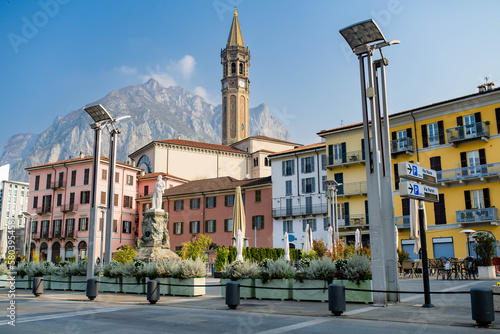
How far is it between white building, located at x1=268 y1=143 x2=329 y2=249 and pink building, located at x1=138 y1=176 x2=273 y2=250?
1.25 metres

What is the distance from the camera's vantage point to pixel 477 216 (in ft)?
111

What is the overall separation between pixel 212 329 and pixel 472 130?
32668mm

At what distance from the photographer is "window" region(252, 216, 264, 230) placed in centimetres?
4992

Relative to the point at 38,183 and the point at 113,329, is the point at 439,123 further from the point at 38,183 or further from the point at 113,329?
the point at 38,183

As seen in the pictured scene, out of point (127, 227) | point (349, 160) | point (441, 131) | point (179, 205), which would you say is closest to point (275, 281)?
point (441, 131)

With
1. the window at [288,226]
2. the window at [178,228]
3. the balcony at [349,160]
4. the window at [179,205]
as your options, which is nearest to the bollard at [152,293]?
the balcony at [349,160]

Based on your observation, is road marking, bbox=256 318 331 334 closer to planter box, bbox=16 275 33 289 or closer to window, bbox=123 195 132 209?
planter box, bbox=16 275 33 289

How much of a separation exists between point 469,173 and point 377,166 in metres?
26.4

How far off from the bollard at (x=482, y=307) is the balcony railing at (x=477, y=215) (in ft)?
91.7

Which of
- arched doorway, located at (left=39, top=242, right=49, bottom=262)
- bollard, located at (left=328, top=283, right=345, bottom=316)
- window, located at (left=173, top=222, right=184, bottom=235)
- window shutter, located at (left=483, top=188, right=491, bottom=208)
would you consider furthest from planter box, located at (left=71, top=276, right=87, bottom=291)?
arched doorway, located at (left=39, top=242, right=49, bottom=262)

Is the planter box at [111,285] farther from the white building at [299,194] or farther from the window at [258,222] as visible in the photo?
the window at [258,222]

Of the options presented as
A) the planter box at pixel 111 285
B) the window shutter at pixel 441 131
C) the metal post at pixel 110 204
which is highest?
the window shutter at pixel 441 131

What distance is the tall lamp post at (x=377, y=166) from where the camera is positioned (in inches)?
467

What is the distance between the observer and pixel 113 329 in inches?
333
